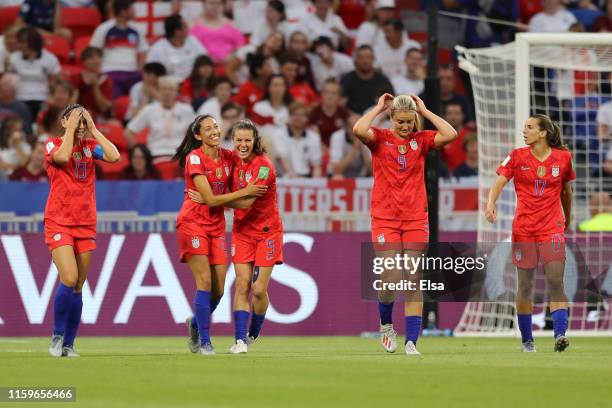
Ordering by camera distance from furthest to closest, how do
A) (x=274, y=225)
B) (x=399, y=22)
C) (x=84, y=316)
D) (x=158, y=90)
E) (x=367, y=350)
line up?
(x=399, y=22) → (x=158, y=90) → (x=84, y=316) → (x=367, y=350) → (x=274, y=225)

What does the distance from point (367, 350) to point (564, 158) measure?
270 centimetres

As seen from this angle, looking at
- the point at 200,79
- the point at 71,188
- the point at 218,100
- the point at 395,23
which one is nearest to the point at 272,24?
the point at 200,79

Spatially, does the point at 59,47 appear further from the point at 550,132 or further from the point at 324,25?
the point at 550,132

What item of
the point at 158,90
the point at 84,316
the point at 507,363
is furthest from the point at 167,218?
the point at 507,363

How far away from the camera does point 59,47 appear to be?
2384 cm

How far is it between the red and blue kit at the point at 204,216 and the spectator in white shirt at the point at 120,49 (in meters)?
10.6

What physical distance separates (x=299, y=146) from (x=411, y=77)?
9.77 feet

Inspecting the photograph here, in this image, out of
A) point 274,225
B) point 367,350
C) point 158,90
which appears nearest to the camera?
point 274,225

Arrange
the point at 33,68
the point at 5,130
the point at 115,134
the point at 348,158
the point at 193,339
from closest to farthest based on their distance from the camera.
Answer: the point at 193,339
the point at 5,130
the point at 348,158
the point at 115,134
the point at 33,68

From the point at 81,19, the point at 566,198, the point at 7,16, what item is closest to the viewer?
the point at 566,198

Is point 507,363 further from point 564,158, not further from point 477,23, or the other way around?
point 477,23

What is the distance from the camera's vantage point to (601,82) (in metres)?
19.2

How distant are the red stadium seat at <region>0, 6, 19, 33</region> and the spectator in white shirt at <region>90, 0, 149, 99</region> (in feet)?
5.58

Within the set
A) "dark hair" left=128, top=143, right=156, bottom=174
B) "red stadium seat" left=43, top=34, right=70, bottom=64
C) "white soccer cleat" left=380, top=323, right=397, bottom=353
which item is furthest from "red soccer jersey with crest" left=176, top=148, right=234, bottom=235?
"red stadium seat" left=43, top=34, right=70, bottom=64
